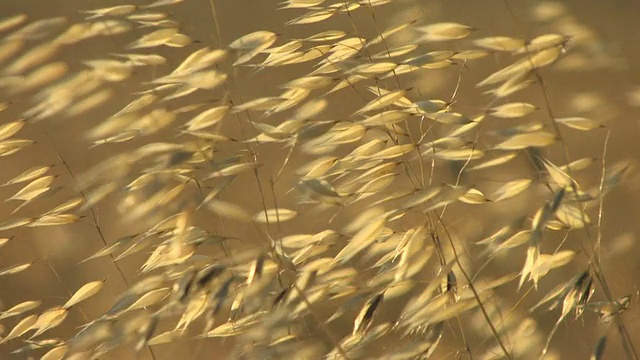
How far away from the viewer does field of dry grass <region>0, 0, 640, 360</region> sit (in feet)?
3.74

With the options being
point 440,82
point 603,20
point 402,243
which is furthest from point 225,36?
point 402,243

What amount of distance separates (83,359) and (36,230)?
715 millimetres

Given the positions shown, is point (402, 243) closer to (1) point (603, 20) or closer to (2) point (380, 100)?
(2) point (380, 100)

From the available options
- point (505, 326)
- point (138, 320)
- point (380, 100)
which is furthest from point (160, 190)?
point (505, 326)

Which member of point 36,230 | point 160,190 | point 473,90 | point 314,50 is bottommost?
point 36,230

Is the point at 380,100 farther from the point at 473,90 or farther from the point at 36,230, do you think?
the point at 36,230

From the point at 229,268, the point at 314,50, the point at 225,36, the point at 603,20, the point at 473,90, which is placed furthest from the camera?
the point at 225,36

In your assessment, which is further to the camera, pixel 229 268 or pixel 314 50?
pixel 314 50

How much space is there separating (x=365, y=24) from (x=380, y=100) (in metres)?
0.64

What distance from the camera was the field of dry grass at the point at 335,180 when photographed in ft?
3.74

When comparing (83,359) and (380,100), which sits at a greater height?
Result: (380,100)

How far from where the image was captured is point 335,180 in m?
1.56

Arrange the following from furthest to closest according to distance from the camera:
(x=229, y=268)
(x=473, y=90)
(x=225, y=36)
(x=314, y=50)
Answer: (x=225, y=36)
(x=473, y=90)
(x=314, y=50)
(x=229, y=268)

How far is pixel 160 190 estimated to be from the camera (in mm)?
1267
